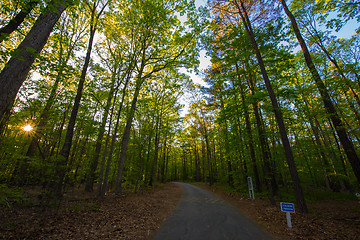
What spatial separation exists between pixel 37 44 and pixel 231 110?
913 centimetres

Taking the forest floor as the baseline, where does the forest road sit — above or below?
below

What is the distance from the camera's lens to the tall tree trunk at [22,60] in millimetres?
3517

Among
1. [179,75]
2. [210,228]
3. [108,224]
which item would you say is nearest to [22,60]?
[108,224]

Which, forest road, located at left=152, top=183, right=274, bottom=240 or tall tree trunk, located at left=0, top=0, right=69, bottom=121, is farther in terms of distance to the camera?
forest road, located at left=152, top=183, right=274, bottom=240

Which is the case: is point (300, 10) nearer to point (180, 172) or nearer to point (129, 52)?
point (129, 52)

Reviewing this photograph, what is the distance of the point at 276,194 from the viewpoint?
37.2 feet

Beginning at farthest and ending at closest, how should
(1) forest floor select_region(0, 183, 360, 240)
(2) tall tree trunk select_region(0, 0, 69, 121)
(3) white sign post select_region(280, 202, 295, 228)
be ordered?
1. (3) white sign post select_region(280, 202, 295, 228)
2. (1) forest floor select_region(0, 183, 360, 240)
3. (2) tall tree trunk select_region(0, 0, 69, 121)

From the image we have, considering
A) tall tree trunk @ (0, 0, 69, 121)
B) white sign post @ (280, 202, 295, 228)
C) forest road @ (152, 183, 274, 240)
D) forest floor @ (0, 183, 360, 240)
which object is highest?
tall tree trunk @ (0, 0, 69, 121)

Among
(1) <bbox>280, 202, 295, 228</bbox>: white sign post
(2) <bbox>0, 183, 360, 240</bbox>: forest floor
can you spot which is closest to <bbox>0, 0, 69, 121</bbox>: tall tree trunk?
(2) <bbox>0, 183, 360, 240</bbox>: forest floor

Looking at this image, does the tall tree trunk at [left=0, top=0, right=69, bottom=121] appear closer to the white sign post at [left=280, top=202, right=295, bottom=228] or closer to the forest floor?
the forest floor

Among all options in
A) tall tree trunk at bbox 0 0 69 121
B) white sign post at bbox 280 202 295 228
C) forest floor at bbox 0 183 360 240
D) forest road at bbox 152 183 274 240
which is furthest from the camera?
white sign post at bbox 280 202 295 228

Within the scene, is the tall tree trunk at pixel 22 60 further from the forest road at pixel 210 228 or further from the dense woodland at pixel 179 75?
the forest road at pixel 210 228

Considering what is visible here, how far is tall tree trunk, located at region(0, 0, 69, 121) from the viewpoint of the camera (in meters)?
3.52

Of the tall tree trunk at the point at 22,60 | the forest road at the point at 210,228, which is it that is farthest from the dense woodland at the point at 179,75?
the forest road at the point at 210,228
